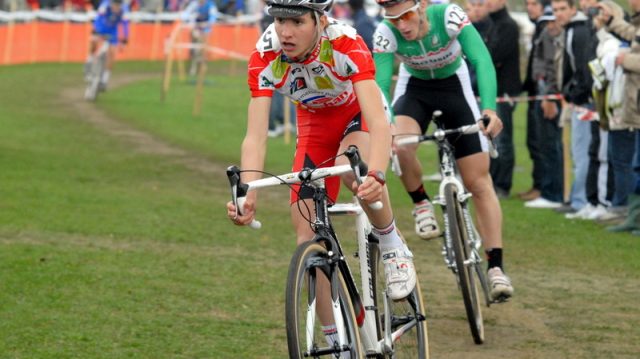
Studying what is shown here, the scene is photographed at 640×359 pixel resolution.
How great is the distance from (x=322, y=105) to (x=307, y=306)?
1.39m

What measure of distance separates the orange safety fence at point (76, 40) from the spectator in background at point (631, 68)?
24471mm

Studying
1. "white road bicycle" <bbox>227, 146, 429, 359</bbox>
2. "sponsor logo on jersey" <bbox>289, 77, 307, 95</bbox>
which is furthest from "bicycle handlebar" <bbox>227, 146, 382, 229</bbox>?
"sponsor logo on jersey" <bbox>289, 77, 307, 95</bbox>

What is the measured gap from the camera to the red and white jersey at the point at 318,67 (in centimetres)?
623

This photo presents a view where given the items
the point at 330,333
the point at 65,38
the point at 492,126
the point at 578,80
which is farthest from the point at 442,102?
the point at 65,38

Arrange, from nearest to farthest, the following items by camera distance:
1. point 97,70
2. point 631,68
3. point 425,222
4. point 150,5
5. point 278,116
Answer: point 425,222
point 631,68
point 278,116
point 97,70
point 150,5

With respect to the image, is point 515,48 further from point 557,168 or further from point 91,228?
point 91,228

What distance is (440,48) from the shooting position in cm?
877

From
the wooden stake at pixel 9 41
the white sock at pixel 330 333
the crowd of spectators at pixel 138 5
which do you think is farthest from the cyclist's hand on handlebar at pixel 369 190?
the crowd of spectators at pixel 138 5

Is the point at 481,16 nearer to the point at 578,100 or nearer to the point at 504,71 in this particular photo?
the point at 504,71

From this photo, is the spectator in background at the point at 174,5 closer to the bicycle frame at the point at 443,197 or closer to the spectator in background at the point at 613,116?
the spectator in background at the point at 613,116

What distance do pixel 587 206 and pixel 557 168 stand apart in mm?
1000

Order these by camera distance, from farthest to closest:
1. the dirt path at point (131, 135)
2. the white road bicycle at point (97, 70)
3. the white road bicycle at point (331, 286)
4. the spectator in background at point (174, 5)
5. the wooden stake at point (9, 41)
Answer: the spectator in background at point (174, 5)
the wooden stake at point (9, 41)
the white road bicycle at point (97, 70)
the dirt path at point (131, 135)
the white road bicycle at point (331, 286)

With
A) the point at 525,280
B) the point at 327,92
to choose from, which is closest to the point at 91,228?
the point at 525,280

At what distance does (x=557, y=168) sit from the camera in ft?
49.4
